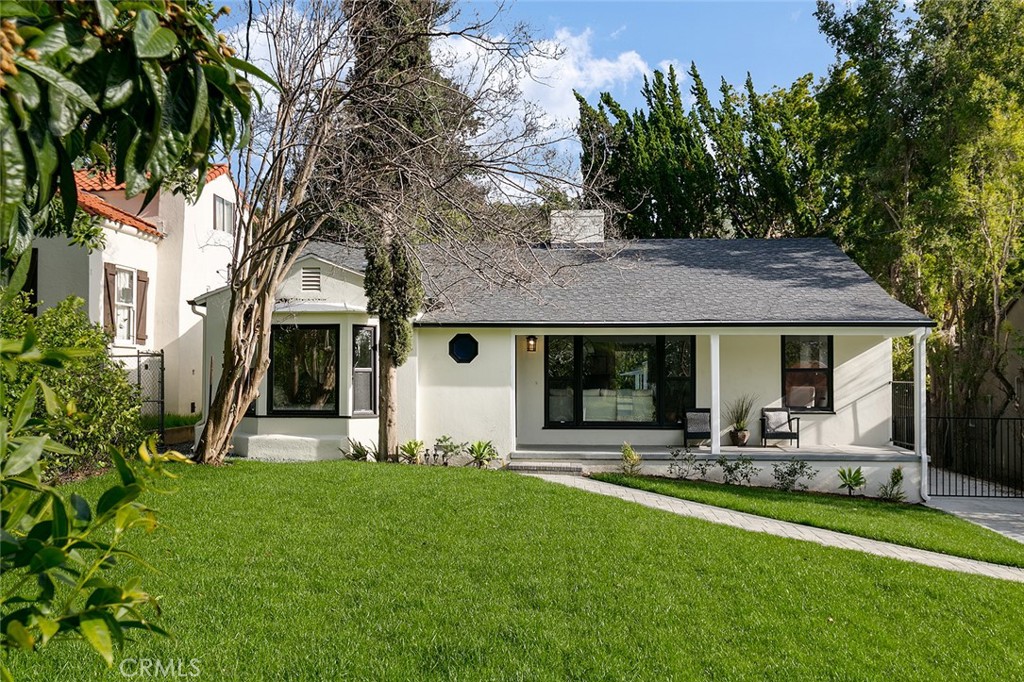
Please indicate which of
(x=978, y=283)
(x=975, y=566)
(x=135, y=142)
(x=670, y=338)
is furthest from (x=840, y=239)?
(x=135, y=142)

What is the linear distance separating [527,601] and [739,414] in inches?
401

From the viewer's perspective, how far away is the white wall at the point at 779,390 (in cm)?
1573

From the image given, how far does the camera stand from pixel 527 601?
6.65 meters

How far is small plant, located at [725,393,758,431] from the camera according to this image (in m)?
15.8

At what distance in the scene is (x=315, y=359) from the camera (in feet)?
49.4

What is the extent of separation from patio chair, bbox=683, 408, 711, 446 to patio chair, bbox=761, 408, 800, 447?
108 centimetres

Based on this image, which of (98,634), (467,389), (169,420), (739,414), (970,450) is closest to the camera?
(98,634)

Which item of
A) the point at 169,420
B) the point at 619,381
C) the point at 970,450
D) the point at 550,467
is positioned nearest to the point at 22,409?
the point at 550,467

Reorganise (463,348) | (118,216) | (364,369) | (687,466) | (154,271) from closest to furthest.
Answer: (687,466) < (364,369) < (463,348) < (118,216) < (154,271)

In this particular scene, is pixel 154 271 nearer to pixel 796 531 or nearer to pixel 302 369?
pixel 302 369

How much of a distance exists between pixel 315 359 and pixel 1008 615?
11730 millimetres

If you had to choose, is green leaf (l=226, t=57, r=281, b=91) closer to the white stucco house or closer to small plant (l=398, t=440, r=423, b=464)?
the white stucco house

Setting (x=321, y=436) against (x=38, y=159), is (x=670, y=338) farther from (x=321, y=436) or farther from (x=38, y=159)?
(x=38, y=159)

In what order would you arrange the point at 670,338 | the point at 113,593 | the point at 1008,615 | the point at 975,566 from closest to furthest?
the point at 113,593
the point at 1008,615
the point at 975,566
the point at 670,338
